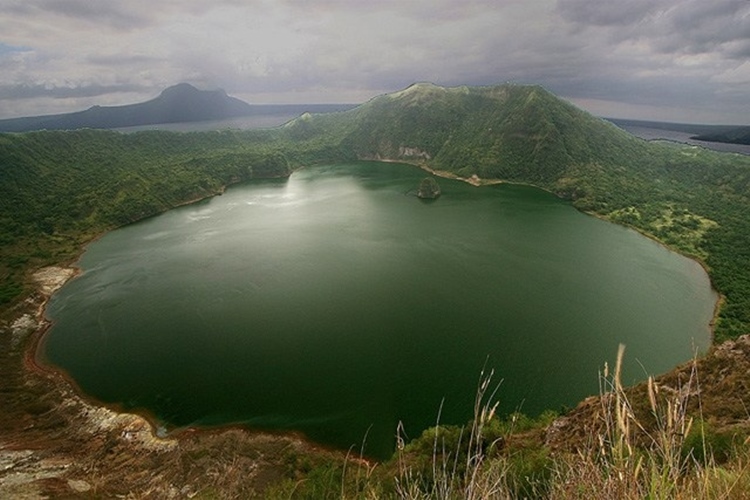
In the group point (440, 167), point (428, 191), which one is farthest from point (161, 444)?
point (440, 167)

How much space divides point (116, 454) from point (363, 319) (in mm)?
19989

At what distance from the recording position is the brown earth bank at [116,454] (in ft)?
67.2

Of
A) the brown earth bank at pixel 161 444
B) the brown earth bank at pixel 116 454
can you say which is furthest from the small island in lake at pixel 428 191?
the brown earth bank at pixel 116 454

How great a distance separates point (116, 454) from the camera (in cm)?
2338

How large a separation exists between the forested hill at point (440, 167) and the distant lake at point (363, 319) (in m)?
5.71

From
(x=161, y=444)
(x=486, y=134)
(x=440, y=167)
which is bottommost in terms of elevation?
(x=161, y=444)

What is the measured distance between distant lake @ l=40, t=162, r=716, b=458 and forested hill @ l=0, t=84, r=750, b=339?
5709 mm

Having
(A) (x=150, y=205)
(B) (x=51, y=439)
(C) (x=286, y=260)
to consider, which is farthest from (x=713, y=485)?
(A) (x=150, y=205)

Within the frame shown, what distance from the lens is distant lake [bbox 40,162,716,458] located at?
27.3 metres

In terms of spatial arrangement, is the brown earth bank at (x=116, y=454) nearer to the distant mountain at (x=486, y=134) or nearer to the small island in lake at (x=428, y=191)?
the small island in lake at (x=428, y=191)

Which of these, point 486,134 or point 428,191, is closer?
point 428,191

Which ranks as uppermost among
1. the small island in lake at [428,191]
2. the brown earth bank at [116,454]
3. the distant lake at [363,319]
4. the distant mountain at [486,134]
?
the distant mountain at [486,134]

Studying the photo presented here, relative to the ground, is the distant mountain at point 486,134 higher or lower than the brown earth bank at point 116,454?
higher

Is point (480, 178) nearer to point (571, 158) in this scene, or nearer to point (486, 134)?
point (571, 158)
